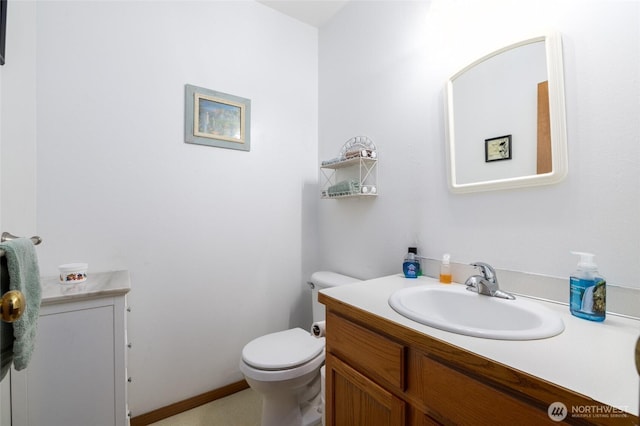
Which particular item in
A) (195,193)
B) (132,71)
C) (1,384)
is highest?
(132,71)

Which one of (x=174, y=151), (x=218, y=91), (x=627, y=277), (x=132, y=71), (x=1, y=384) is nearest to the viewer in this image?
(x=627, y=277)

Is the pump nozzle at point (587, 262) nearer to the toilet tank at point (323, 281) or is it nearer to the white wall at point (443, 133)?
the white wall at point (443, 133)

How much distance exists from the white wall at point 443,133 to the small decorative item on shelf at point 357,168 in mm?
53

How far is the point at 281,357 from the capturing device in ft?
4.13

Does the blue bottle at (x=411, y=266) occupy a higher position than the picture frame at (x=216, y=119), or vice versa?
the picture frame at (x=216, y=119)

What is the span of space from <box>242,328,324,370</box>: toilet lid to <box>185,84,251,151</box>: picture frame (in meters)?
1.17

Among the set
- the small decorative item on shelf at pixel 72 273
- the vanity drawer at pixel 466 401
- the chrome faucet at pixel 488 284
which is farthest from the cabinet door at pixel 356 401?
the small decorative item on shelf at pixel 72 273

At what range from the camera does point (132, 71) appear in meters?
1.40

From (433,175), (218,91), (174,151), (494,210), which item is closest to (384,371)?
(494,210)

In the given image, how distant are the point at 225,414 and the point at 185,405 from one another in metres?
0.24

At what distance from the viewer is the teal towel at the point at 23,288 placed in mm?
595

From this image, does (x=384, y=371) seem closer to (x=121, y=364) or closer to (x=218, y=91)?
(x=121, y=364)

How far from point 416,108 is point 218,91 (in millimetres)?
1183

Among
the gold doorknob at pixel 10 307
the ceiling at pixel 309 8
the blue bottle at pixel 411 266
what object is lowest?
the blue bottle at pixel 411 266
